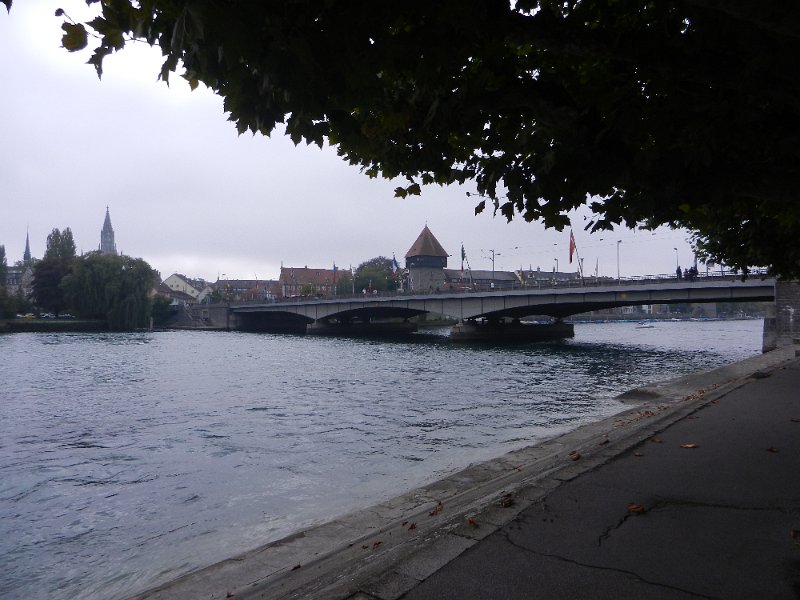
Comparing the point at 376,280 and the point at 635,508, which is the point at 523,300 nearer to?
the point at 635,508

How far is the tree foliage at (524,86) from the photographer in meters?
3.73

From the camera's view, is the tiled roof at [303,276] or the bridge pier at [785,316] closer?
the bridge pier at [785,316]

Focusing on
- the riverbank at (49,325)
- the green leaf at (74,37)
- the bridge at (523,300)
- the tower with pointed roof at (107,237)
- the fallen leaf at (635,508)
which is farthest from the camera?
the tower with pointed roof at (107,237)

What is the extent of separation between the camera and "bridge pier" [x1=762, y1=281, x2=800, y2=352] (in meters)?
35.7

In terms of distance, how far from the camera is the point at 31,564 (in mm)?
7129

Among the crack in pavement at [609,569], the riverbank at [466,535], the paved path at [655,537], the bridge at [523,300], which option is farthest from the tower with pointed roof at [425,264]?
the crack in pavement at [609,569]

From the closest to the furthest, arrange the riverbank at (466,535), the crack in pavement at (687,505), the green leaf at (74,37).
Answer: the green leaf at (74,37) → the riverbank at (466,535) → the crack in pavement at (687,505)

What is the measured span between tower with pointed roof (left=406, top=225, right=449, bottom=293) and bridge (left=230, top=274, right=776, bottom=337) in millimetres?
38629

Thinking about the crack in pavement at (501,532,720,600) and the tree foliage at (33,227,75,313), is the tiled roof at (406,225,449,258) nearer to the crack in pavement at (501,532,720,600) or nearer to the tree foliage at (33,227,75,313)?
the tree foliage at (33,227,75,313)

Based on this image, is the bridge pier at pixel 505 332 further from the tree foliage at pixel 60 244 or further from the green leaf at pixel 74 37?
the tree foliage at pixel 60 244

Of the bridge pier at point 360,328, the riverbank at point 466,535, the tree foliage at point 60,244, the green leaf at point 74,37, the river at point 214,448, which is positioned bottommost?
the bridge pier at point 360,328

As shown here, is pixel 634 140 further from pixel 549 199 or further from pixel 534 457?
pixel 534 457

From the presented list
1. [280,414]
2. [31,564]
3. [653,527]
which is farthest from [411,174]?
[280,414]

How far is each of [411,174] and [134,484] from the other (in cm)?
763
